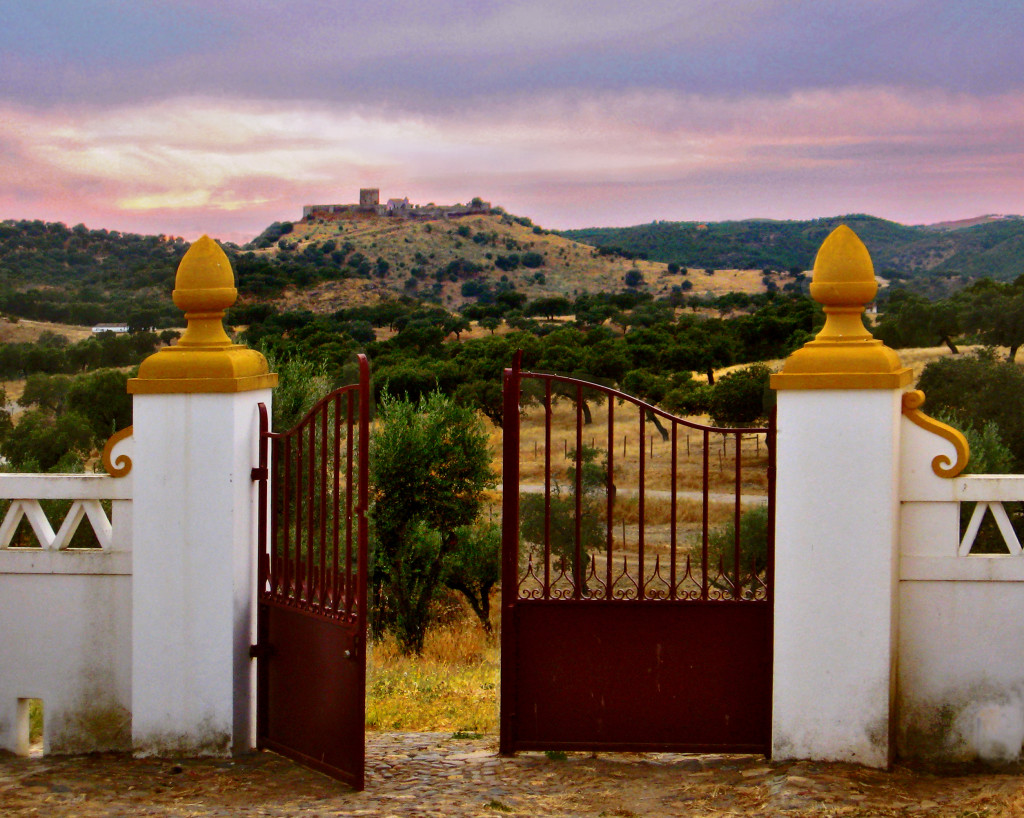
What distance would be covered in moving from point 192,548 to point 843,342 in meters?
3.38

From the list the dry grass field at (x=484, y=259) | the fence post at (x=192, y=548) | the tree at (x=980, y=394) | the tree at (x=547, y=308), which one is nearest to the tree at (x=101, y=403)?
the tree at (x=980, y=394)

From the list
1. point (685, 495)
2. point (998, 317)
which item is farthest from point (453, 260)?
point (685, 495)

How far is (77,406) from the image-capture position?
32.0 meters

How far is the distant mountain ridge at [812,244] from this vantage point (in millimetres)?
80875

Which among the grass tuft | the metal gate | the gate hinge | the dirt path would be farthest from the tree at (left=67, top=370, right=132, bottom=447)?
the metal gate

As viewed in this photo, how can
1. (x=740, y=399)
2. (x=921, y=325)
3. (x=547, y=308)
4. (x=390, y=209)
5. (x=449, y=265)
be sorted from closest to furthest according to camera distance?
(x=740, y=399)
(x=921, y=325)
(x=547, y=308)
(x=449, y=265)
(x=390, y=209)

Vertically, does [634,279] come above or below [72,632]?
above

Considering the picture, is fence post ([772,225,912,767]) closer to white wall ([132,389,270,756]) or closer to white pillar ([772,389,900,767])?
white pillar ([772,389,900,767])

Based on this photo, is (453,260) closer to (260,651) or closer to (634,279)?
(634,279)

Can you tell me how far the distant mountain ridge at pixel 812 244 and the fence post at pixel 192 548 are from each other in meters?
70.4

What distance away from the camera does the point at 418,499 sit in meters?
17.5

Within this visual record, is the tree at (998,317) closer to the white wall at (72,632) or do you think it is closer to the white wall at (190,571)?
the white wall at (190,571)

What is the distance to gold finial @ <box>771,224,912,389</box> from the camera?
5211 millimetres

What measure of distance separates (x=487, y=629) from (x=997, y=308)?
1157 inches
